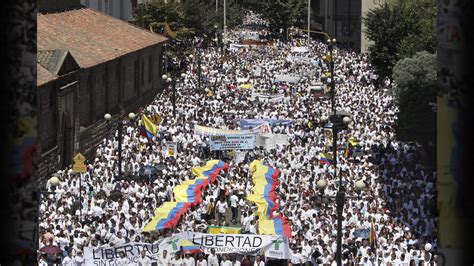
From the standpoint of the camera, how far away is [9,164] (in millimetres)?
12422

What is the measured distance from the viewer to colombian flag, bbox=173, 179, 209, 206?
37000mm

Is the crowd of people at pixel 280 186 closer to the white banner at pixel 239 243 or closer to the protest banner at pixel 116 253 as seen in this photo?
the white banner at pixel 239 243

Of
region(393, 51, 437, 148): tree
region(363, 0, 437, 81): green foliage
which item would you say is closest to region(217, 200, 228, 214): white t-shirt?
region(393, 51, 437, 148): tree

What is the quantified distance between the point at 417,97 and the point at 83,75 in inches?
594

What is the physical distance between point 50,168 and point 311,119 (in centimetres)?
1511

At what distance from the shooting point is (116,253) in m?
28.9

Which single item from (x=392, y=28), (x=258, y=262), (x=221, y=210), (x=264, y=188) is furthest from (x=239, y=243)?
(x=392, y=28)

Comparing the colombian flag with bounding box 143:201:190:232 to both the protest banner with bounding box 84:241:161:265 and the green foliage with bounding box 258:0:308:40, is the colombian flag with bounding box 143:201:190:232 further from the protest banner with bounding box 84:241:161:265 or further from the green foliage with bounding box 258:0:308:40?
the green foliage with bounding box 258:0:308:40

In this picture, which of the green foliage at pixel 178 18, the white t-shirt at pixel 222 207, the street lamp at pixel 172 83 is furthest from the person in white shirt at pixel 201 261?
the green foliage at pixel 178 18

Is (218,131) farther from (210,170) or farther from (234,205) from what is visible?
(234,205)

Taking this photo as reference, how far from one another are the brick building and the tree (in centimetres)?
1370

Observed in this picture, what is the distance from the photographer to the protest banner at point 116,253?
28828 mm

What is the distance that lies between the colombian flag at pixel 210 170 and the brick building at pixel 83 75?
20.2ft

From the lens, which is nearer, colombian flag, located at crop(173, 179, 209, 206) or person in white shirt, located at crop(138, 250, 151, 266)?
person in white shirt, located at crop(138, 250, 151, 266)
